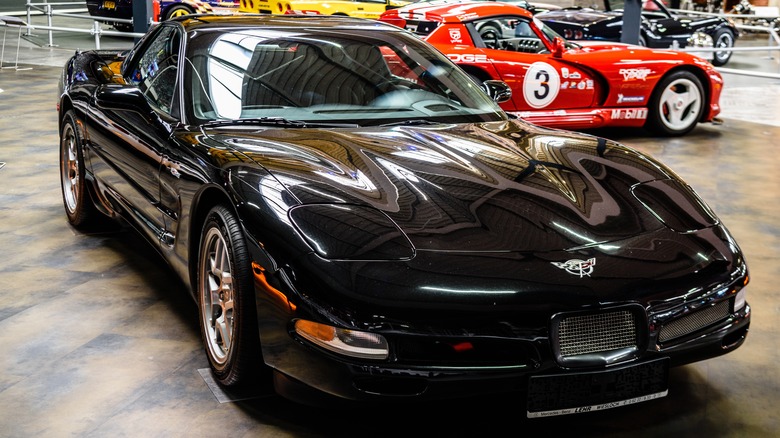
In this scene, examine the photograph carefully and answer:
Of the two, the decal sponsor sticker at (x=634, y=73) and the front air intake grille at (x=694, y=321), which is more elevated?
the decal sponsor sticker at (x=634, y=73)

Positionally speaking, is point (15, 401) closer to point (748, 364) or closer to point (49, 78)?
point (748, 364)

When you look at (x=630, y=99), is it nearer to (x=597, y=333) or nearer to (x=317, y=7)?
(x=597, y=333)

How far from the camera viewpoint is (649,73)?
8.30 meters

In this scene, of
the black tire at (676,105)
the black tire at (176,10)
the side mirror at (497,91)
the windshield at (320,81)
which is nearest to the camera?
the windshield at (320,81)

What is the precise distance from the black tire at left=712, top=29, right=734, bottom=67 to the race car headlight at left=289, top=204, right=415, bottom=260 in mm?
13730

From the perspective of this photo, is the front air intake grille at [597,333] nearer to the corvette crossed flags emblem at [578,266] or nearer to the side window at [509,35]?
the corvette crossed flags emblem at [578,266]

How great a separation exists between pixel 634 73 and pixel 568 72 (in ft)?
2.19

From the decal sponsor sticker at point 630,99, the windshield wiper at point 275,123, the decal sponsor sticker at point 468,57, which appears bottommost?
the decal sponsor sticker at point 630,99

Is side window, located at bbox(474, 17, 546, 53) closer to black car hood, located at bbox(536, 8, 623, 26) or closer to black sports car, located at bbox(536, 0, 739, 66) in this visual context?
black sports car, located at bbox(536, 0, 739, 66)

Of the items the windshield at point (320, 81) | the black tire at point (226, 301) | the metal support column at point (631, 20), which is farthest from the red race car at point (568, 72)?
the black tire at point (226, 301)

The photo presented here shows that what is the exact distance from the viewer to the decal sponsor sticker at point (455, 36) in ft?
26.8

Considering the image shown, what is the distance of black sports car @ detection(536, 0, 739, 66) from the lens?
42.6 feet

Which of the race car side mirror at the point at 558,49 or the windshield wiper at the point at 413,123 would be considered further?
the race car side mirror at the point at 558,49

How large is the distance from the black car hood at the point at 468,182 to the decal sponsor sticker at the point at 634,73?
493 centimetres
